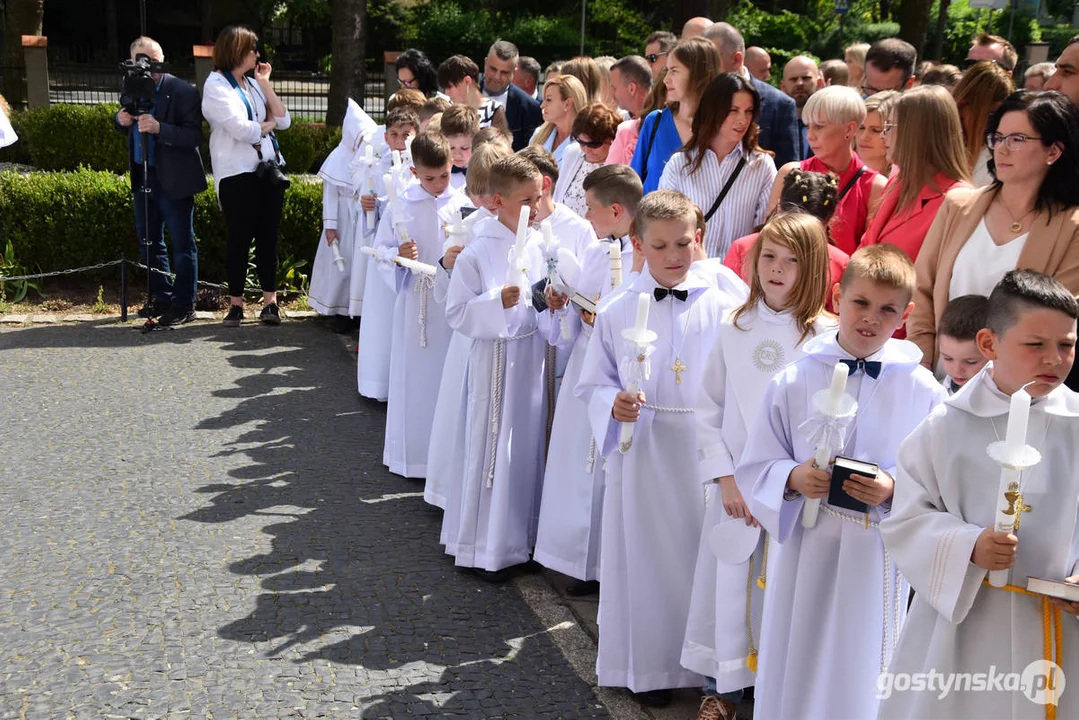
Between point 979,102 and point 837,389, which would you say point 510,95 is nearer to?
point 979,102

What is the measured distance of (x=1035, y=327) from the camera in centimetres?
298

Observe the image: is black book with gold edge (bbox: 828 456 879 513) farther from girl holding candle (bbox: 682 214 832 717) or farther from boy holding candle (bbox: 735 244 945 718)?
girl holding candle (bbox: 682 214 832 717)

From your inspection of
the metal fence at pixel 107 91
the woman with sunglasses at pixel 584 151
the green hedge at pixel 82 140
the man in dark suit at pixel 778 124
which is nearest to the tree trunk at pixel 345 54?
the metal fence at pixel 107 91

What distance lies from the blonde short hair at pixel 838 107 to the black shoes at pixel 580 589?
2.40 metres

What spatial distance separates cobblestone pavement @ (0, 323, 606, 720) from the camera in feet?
14.7

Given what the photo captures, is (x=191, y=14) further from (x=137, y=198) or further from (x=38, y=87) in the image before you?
(x=137, y=198)

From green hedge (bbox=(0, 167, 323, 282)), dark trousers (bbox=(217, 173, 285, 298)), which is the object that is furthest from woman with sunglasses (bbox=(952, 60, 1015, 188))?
green hedge (bbox=(0, 167, 323, 282))

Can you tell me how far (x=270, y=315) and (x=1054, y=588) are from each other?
8528 millimetres

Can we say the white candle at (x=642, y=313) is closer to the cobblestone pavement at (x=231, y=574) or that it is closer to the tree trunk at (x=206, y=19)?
the cobblestone pavement at (x=231, y=574)

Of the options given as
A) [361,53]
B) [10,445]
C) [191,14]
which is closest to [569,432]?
[10,445]

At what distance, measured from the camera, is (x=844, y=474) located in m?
3.29

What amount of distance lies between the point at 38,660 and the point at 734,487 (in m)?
2.76

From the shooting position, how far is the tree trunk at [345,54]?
68.2ft

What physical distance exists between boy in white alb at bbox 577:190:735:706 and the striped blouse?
4.49ft
